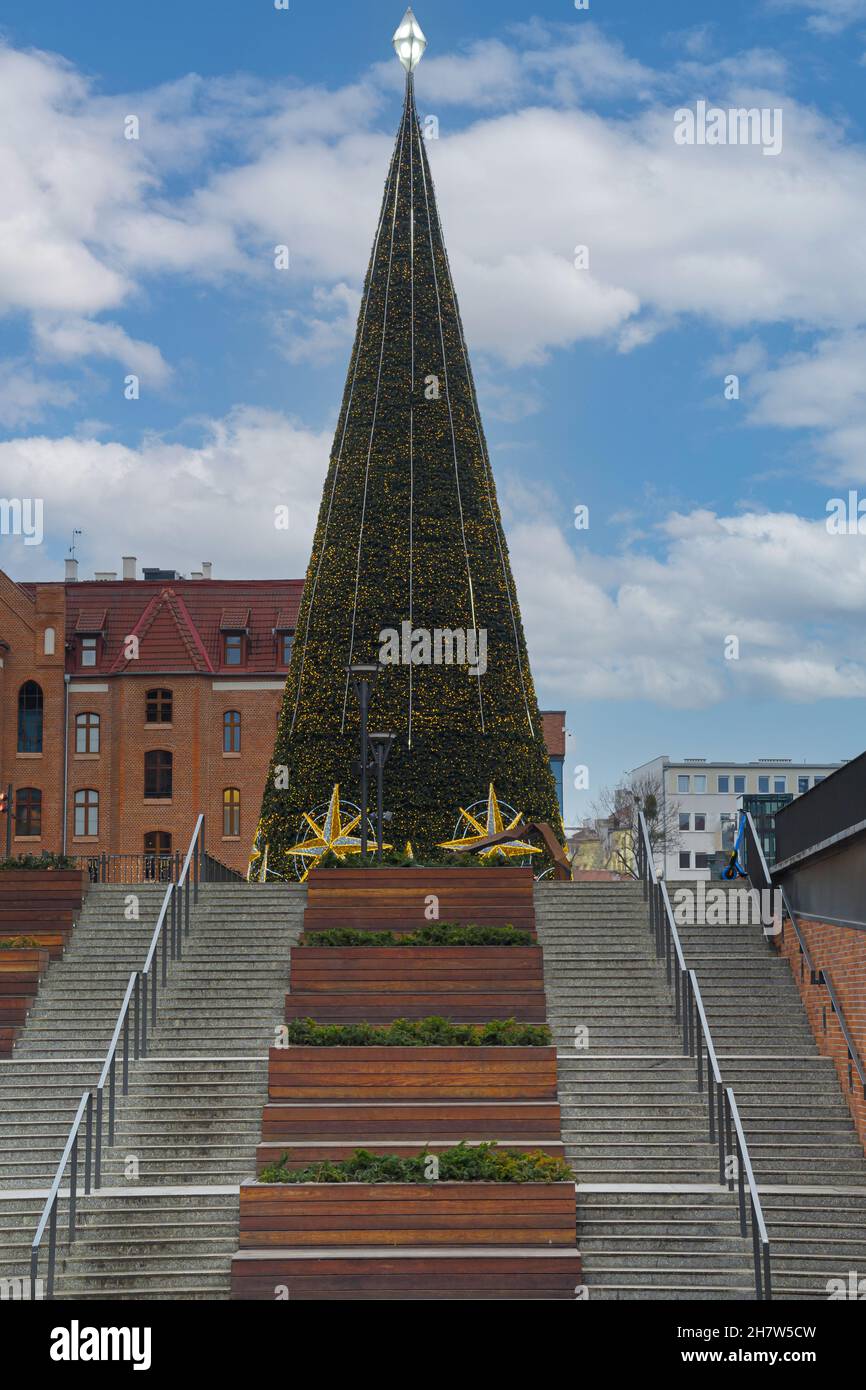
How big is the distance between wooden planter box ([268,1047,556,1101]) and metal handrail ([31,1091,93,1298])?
5.62ft

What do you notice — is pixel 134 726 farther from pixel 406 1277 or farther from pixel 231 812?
pixel 406 1277

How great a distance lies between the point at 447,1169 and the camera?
1282 cm

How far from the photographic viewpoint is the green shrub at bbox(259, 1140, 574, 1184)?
1272cm

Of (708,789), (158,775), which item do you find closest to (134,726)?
(158,775)

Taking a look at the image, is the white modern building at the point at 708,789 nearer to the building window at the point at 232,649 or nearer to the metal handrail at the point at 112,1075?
the building window at the point at 232,649

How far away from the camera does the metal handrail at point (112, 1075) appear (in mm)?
12188

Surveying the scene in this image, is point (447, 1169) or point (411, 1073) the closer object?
point (447, 1169)

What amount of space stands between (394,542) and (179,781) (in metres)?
22.4

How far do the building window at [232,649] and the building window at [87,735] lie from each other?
4271mm

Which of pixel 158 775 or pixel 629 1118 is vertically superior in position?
pixel 158 775

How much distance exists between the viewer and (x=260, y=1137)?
14.7 m

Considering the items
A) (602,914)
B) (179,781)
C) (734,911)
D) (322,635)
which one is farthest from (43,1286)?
(179,781)

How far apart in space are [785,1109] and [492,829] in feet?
29.3

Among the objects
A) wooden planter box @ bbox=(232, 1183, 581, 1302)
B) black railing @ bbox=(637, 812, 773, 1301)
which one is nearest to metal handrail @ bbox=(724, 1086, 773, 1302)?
black railing @ bbox=(637, 812, 773, 1301)
